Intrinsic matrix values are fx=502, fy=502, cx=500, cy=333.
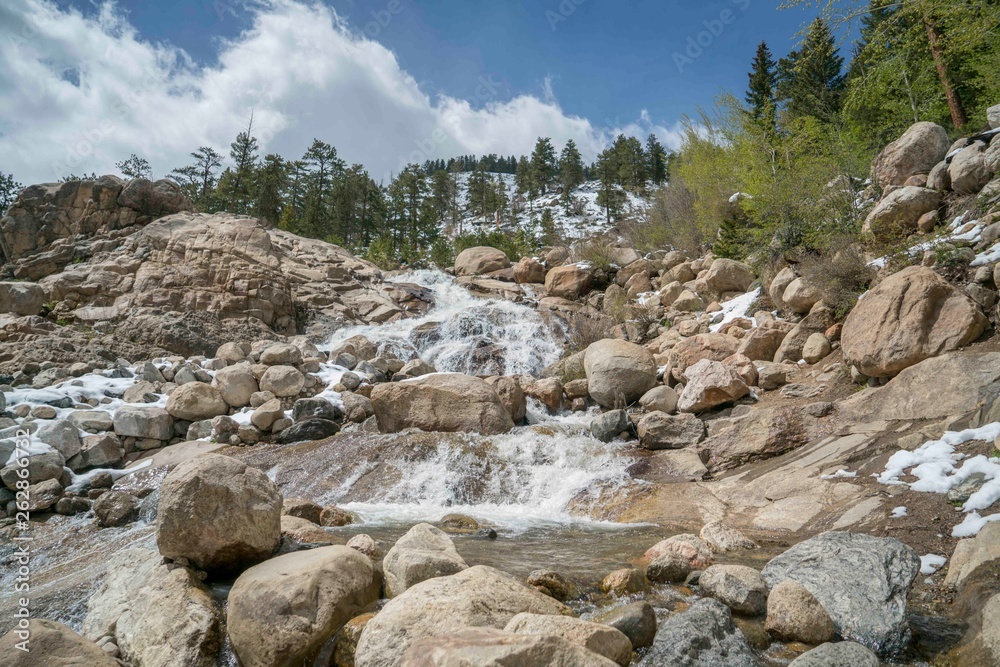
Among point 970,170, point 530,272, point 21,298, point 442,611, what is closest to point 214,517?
point 442,611

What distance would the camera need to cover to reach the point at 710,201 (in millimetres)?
20688

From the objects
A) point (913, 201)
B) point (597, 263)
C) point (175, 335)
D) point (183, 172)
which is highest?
point (183, 172)

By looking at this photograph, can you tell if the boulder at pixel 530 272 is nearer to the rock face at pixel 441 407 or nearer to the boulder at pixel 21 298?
the rock face at pixel 441 407

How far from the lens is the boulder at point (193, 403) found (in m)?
11.1

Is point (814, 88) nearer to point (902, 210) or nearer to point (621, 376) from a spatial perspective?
point (902, 210)

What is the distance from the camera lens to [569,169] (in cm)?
7400

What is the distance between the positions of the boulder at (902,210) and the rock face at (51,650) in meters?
13.1

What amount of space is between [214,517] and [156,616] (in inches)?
31.7

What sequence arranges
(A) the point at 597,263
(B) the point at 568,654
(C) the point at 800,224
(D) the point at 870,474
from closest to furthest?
(B) the point at 568,654 < (D) the point at 870,474 < (C) the point at 800,224 < (A) the point at 597,263

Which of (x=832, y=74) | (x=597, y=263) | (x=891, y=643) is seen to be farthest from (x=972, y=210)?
(x=832, y=74)

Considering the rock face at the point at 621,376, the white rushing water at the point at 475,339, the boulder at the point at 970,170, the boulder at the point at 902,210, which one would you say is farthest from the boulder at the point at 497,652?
the white rushing water at the point at 475,339

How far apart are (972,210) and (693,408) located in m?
5.94

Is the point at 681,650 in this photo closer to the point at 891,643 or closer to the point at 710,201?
the point at 891,643

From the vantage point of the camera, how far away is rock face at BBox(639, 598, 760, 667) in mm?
3279
